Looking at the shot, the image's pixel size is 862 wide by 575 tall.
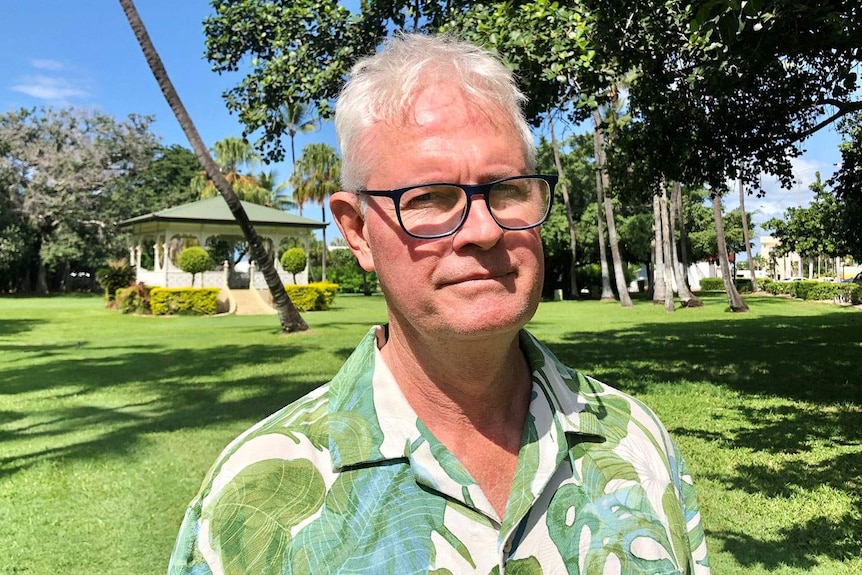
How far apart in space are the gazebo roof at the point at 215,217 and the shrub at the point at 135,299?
→ 403 cm

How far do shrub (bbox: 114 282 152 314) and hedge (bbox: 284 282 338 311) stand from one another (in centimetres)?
603

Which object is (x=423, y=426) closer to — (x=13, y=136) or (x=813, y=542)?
(x=813, y=542)

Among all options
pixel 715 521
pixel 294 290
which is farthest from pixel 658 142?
pixel 294 290

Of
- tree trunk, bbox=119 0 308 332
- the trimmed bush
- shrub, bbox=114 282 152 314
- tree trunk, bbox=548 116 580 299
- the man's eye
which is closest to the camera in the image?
the man's eye

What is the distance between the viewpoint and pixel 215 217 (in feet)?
111

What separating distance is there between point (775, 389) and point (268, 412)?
737 cm

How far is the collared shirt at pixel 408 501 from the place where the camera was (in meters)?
1.23

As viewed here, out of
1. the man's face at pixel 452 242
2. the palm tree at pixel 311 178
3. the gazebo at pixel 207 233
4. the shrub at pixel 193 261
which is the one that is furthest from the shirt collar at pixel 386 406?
the palm tree at pixel 311 178

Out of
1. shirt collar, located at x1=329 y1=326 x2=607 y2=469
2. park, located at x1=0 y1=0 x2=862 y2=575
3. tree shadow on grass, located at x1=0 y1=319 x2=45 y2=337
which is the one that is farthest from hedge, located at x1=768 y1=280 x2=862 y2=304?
shirt collar, located at x1=329 y1=326 x2=607 y2=469

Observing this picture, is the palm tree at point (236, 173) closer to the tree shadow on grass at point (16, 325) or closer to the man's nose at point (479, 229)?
the tree shadow on grass at point (16, 325)

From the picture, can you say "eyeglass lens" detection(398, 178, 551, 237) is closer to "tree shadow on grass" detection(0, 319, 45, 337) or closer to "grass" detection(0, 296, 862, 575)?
"grass" detection(0, 296, 862, 575)

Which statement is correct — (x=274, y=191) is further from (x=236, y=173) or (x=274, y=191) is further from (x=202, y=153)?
(x=202, y=153)

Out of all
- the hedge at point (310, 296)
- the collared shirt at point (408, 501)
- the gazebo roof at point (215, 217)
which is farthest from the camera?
the gazebo roof at point (215, 217)

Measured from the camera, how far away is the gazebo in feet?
106
